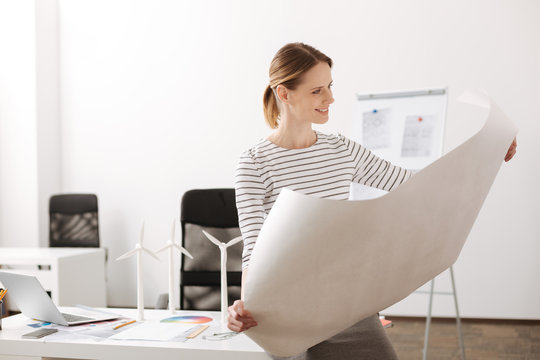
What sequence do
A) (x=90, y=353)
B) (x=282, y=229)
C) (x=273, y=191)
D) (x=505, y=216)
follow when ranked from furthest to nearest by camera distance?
1. (x=505, y=216)
2. (x=90, y=353)
3. (x=273, y=191)
4. (x=282, y=229)

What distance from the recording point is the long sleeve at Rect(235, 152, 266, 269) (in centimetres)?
121

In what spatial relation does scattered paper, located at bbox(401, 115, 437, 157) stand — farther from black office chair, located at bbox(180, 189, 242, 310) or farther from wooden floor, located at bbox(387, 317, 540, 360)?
black office chair, located at bbox(180, 189, 242, 310)

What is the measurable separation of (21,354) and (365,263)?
1.16 meters

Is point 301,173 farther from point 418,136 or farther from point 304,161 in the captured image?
point 418,136

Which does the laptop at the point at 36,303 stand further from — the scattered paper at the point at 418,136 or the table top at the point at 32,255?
the scattered paper at the point at 418,136

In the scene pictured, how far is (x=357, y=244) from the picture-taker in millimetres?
797

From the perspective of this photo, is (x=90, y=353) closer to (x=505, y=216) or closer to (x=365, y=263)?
(x=365, y=263)

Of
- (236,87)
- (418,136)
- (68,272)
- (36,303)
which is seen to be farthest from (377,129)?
(36,303)

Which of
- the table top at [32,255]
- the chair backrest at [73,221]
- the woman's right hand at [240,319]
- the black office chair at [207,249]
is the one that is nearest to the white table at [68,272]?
the table top at [32,255]

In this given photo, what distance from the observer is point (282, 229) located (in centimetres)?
78

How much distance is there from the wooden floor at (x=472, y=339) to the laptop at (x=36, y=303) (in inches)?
87.7

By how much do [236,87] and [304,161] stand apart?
11.4ft

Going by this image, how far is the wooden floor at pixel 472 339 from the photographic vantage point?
3.42 m

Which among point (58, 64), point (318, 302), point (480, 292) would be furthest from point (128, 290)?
point (318, 302)
